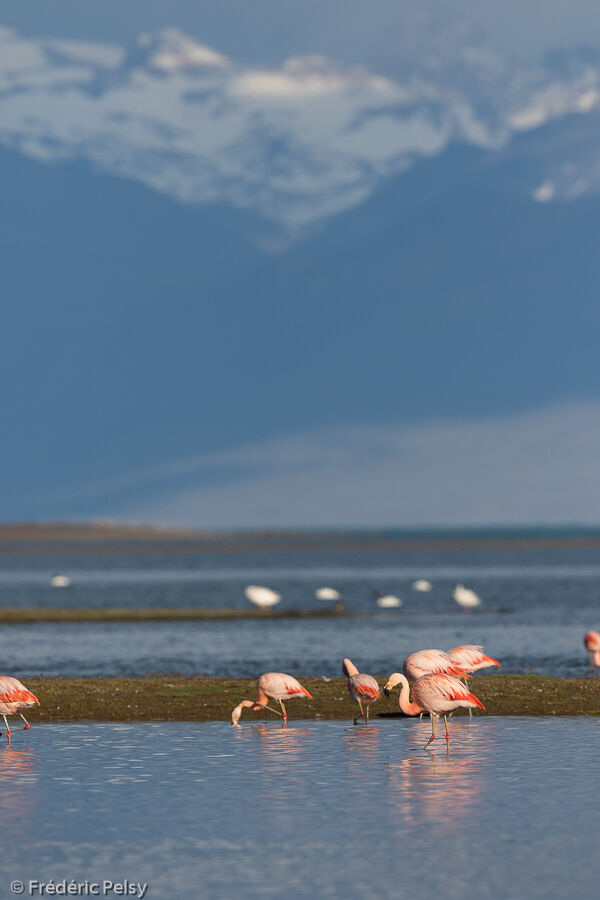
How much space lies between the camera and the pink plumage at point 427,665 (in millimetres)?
26219

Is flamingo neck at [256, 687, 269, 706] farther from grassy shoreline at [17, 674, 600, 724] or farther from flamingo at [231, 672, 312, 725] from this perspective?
grassy shoreline at [17, 674, 600, 724]

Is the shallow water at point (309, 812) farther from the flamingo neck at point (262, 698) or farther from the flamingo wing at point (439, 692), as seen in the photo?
the flamingo neck at point (262, 698)

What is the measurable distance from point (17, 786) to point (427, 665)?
903 cm

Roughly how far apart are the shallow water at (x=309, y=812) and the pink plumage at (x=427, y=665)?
1650 mm

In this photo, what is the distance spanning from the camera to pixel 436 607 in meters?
65.3

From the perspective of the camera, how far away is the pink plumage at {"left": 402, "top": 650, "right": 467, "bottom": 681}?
86.0 feet

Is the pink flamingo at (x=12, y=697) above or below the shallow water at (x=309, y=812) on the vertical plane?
above

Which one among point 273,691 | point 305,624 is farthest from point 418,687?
point 305,624

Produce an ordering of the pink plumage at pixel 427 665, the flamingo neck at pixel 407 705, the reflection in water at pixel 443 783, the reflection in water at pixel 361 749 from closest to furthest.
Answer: the reflection in water at pixel 443 783, the reflection in water at pixel 361 749, the flamingo neck at pixel 407 705, the pink plumage at pixel 427 665

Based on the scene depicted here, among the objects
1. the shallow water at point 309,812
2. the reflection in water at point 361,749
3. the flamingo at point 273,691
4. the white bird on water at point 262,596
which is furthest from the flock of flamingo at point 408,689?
the white bird on water at point 262,596

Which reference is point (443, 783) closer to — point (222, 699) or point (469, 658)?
point (469, 658)

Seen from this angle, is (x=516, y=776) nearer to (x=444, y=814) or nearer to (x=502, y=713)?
(x=444, y=814)

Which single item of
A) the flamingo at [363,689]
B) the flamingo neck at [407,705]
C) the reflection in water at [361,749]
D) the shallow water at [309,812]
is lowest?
the shallow water at [309,812]

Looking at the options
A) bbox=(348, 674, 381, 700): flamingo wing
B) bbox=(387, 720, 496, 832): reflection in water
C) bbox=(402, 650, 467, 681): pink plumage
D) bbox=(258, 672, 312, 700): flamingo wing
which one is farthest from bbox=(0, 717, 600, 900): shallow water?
bbox=(402, 650, 467, 681): pink plumage
